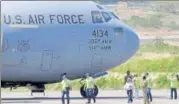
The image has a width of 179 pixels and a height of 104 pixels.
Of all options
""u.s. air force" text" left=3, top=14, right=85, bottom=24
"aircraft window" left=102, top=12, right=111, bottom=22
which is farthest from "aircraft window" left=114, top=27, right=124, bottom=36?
""u.s. air force" text" left=3, top=14, right=85, bottom=24

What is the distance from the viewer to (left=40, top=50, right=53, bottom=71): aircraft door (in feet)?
128

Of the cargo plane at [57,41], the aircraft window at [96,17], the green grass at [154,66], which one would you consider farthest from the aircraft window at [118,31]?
the green grass at [154,66]

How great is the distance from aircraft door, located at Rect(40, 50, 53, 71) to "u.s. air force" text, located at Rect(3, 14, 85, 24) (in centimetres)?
132

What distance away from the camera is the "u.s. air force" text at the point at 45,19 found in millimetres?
38281

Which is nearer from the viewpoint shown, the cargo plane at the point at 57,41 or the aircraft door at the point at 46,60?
the cargo plane at the point at 57,41

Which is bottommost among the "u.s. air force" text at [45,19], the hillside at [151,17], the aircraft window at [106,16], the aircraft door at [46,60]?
the aircraft door at [46,60]

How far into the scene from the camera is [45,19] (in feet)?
127

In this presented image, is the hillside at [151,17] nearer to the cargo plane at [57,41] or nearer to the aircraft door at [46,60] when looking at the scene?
the cargo plane at [57,41]

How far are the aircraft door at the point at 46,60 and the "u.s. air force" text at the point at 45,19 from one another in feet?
4.34

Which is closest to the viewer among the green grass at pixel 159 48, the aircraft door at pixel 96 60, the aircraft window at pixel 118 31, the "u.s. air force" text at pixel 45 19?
the "u.s. air force" text at pixel 45 19

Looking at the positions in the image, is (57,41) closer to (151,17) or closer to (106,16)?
(106,16)

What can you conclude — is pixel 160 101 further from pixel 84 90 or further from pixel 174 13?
pixel 174 13

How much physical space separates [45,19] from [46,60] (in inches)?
69.8

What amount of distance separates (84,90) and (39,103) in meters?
3.99
